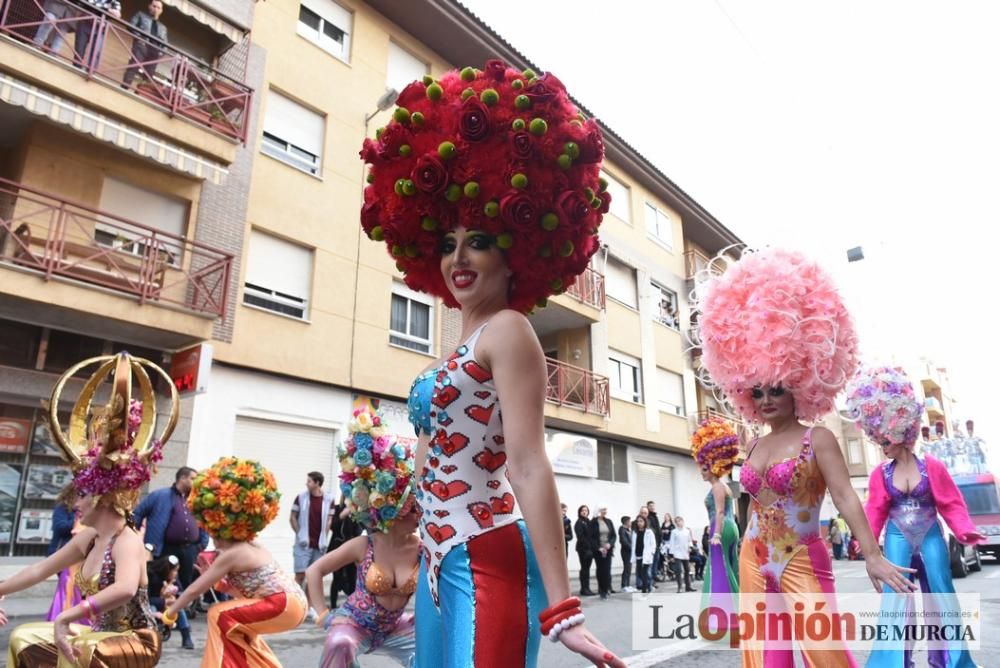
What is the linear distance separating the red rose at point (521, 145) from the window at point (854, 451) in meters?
53.4

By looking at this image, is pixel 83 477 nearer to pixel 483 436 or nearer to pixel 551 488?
pixel 483 436

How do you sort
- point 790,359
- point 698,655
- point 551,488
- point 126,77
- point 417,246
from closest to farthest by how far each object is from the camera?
point 551,488, point 417,246, point 790,359, point 698,655, point 126,77

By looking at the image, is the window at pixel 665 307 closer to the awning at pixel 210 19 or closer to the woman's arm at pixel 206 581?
the awning at pixel 210 19

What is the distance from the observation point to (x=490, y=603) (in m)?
1.82

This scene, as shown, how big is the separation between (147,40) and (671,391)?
64.8 feet

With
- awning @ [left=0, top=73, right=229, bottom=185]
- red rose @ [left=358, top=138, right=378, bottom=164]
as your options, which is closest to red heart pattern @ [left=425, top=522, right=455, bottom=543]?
red rose @ [left=358, top=138, right=378, bottom=164]

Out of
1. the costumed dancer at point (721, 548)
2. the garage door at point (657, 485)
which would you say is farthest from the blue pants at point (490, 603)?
the garage door at point (657, 485)

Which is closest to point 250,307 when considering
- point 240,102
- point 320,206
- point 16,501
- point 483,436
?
point 320,206

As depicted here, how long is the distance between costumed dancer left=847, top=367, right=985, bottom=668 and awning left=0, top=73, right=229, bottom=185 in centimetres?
1052

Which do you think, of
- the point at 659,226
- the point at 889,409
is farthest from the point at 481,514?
Result: the point at 659,226

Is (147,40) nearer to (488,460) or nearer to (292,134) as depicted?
(292,134)

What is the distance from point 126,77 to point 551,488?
12771mm

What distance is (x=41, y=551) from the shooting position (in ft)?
33.1

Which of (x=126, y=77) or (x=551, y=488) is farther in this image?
(x=126, y=77)
